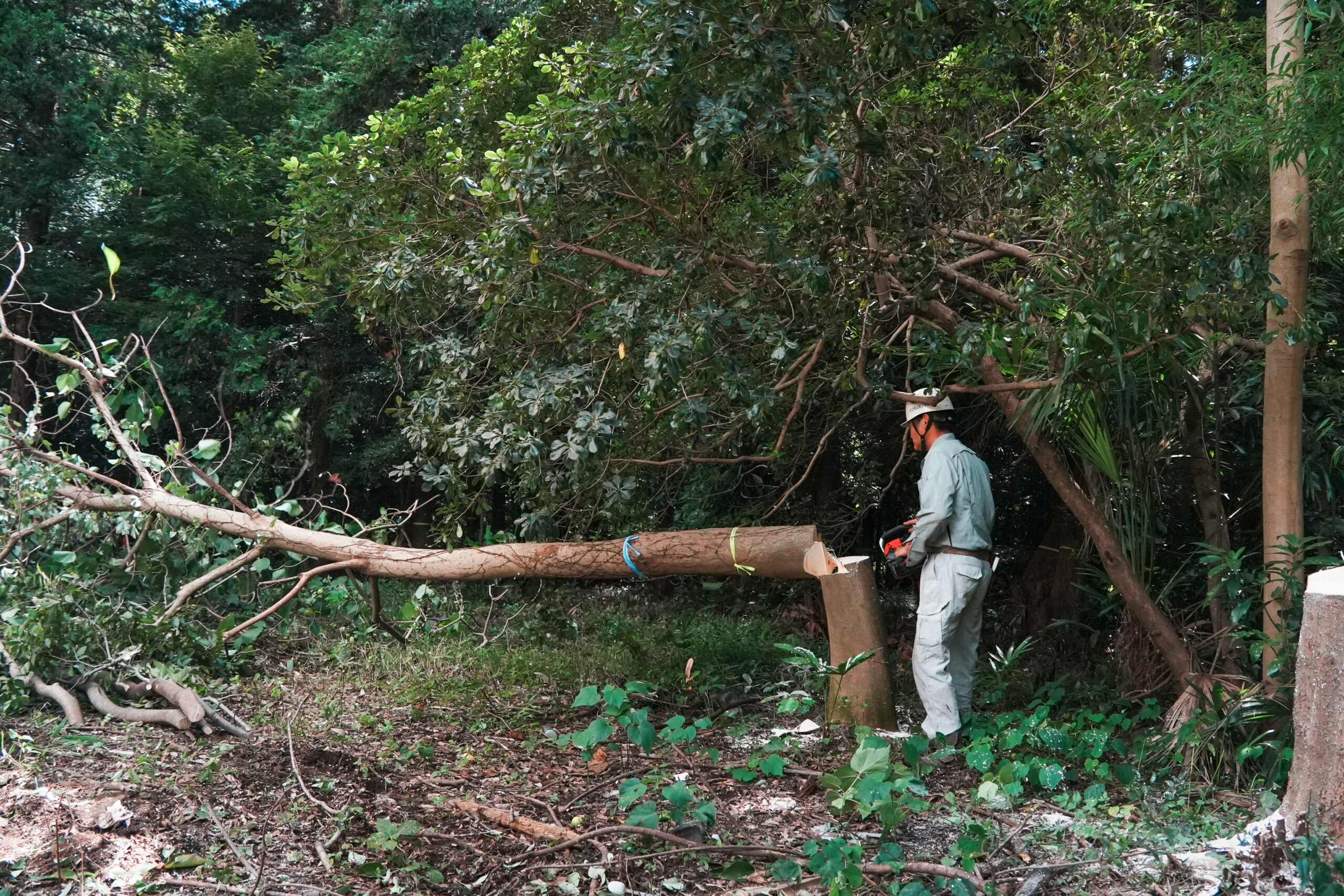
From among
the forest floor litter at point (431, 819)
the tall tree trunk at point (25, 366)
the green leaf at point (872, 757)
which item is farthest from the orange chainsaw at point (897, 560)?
the tall tree trunk at point (25, 366)

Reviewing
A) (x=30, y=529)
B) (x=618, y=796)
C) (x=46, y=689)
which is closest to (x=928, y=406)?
(x=618, y=796)

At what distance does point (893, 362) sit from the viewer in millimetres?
7008

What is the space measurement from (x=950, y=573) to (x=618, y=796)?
1.92 meters

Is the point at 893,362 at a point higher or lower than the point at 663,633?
higher

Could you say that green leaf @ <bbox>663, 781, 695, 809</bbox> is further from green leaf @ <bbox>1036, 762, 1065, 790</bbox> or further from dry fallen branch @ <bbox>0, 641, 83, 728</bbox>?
dry fallen branch @ <bbox>0, 641, 83, 728</bbox>

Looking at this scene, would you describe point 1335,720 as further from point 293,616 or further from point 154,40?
point 154,40

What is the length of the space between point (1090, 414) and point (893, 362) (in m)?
2.77

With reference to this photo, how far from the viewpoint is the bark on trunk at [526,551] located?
15.8 feet

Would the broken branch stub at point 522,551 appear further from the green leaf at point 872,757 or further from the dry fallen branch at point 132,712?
the green leaf at point 872,757

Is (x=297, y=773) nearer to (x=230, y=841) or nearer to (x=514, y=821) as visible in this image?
(x=230, y=841)

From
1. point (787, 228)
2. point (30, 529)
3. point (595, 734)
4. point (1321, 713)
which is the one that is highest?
point (787, 228)

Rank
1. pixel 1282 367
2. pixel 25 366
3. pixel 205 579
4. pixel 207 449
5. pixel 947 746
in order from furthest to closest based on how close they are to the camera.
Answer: pixel 25 366 → pixel 207 449 → pixel 205 579 → pixel 947 746 → pixel 1282 367

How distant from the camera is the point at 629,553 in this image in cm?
496

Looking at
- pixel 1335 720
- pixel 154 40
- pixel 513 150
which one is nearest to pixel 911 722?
pixel 1335 720
